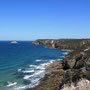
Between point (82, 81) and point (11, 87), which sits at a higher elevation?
point (82, 81)

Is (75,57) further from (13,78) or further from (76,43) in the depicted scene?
(76,43)

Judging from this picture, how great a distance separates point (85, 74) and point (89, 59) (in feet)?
67.1

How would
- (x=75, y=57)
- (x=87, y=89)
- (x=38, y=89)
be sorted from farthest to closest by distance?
(x=75, y=57) → (x=38, y=89) → (x=87, y=89)

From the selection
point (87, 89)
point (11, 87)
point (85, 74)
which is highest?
point (85, 74)

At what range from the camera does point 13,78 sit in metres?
33.4

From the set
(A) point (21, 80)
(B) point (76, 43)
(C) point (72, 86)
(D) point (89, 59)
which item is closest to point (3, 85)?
(A) point (21, 80)

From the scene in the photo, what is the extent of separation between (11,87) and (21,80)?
471 cm

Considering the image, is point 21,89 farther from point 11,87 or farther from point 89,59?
point 89,59

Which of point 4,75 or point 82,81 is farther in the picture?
point 4,75

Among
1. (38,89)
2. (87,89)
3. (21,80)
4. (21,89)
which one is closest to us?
(87,89)

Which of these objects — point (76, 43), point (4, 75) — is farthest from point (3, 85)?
point (76, 43)

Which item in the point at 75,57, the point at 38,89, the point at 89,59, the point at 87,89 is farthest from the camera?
the point at 75,57

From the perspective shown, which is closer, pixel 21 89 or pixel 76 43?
pixel 21 89

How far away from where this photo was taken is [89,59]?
34.1 m
